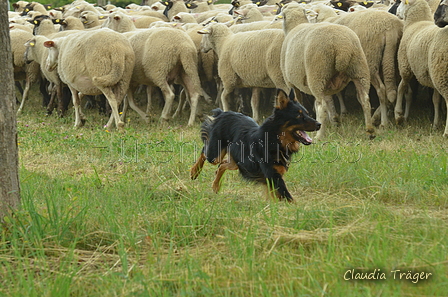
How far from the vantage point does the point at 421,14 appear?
817 centimetres

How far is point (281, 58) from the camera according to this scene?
8.32 m

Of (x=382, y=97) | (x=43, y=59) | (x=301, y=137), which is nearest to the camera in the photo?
(x=301, y=137)

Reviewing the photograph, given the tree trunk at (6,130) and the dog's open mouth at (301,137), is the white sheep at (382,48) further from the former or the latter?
the tree trunk at (6,130)

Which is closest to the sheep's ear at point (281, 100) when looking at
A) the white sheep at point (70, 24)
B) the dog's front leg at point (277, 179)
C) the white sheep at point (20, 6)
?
the dog's front leg at point (277, 179)

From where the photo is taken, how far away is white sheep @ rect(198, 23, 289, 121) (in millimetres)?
8859

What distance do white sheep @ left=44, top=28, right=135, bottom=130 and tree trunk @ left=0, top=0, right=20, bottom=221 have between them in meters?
5.71

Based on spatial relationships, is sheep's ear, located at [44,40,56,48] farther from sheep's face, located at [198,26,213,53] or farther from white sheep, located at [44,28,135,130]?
sheep's face, located at [198,26,213,53]

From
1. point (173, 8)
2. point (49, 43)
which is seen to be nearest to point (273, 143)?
point (49, 43)

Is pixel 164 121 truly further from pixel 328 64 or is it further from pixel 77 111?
pixel 328 64

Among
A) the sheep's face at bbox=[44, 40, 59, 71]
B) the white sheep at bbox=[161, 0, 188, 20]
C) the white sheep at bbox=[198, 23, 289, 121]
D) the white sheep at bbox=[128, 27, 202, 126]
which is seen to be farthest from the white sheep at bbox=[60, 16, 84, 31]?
the white sheep at bbox=[198, 23, 289, 121]

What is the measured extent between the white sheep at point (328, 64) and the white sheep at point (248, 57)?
1020 mm

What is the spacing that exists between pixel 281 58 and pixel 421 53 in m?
1.88

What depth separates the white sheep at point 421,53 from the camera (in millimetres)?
6922

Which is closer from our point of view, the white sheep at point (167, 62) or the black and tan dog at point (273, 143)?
the black and tan dog at point (273, 143)
